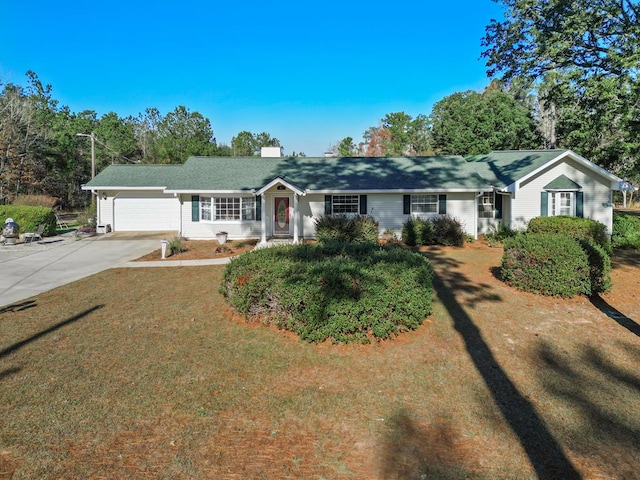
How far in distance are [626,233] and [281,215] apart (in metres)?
15.1

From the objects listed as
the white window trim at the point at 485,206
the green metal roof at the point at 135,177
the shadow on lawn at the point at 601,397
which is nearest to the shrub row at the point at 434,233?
the white window trim at the point at 485,206

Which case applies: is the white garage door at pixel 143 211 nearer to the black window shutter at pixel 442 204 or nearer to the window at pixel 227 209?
the window at pixel 227 209

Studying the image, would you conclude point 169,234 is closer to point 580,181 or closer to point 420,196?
point 420,196

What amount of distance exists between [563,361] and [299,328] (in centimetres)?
409

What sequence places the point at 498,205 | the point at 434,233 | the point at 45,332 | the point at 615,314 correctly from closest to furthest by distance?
the point at 45,332
the point at 615,314
the point at 434,233
the point at 498,205

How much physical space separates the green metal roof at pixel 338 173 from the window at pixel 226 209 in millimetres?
714

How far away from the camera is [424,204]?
60.1ft

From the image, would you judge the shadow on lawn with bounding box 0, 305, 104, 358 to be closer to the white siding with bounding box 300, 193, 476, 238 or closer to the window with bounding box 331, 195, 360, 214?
the white siding with bounding box 300, 193, 476, 238

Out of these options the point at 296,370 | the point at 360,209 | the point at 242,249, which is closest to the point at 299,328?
the point at 296,370

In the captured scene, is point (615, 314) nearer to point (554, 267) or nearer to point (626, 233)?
point (554, 267)

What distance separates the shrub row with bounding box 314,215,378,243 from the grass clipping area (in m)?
8.95

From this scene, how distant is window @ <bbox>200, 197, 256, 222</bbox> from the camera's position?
61.1 ft

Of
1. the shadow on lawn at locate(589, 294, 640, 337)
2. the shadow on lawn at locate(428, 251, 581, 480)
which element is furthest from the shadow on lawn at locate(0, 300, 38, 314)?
the shadow on lawn at locate(589, 294, 640, 337)

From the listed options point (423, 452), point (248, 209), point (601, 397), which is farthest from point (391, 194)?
point (423, 452)
